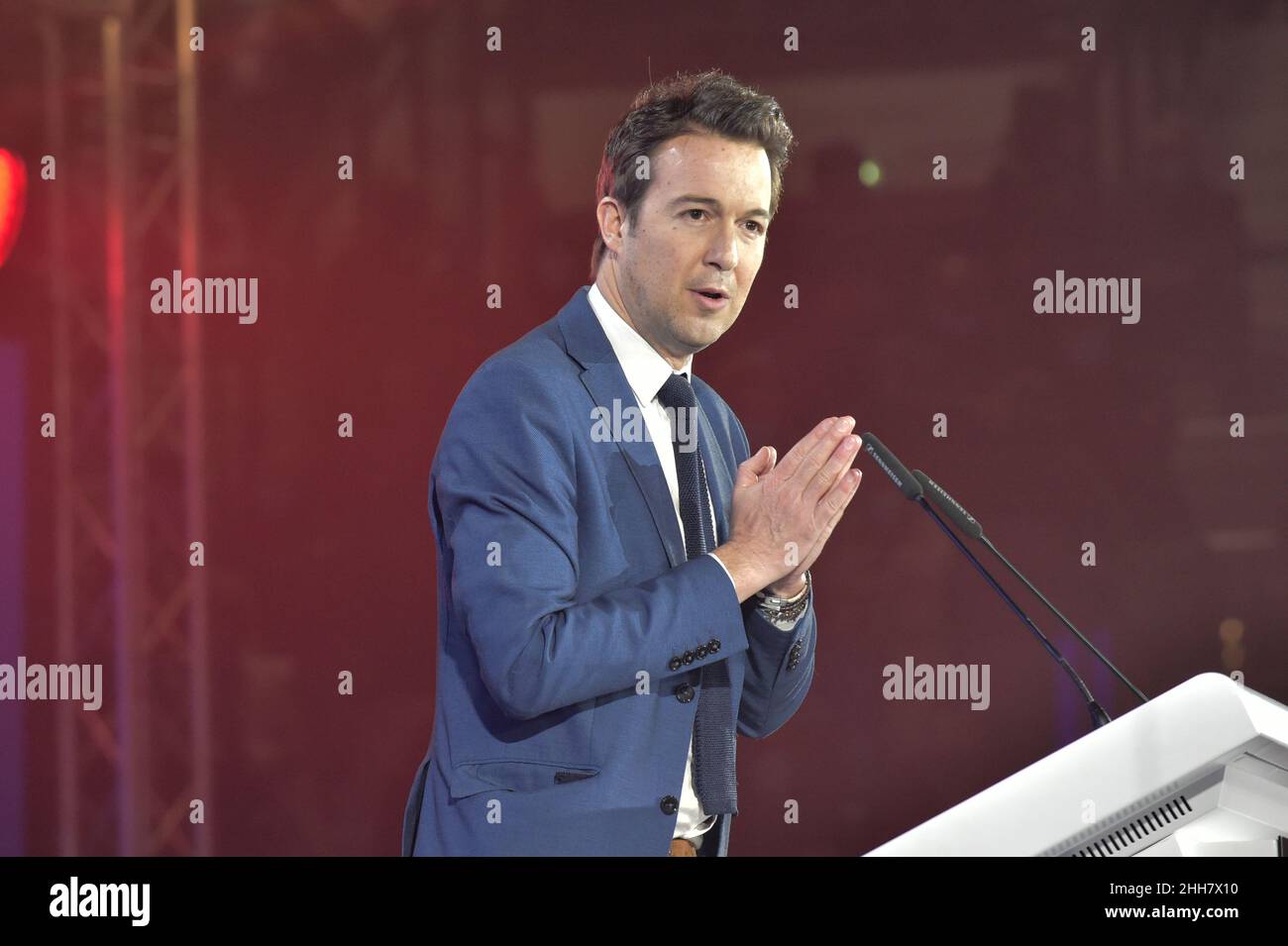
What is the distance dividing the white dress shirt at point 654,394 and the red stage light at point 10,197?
261 centimetres

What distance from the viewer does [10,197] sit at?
3564 millimetres

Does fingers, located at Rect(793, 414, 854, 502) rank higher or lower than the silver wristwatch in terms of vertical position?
higher

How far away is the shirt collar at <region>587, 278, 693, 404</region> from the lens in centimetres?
163

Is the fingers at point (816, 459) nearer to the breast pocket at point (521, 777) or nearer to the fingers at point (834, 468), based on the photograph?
the fingers at point (834, 468)

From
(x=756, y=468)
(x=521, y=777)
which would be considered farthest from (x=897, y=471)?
(x=521, y=777)

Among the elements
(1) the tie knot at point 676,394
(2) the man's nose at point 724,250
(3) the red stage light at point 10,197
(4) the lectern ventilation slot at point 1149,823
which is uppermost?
(3) the red stage light at point 10,197

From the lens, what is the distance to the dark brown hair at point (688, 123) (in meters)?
1.65

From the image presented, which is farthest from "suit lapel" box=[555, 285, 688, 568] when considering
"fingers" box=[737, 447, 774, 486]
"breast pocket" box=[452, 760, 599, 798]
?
"breast pocket" box=[452, 760, 599, 798]

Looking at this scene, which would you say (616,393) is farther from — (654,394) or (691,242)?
(691,242)

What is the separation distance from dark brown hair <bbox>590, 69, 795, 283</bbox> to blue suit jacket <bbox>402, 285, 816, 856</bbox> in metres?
0.32

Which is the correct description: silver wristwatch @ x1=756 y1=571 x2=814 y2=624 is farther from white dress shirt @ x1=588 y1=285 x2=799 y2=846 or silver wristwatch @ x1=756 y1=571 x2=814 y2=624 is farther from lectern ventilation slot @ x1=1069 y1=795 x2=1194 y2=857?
lectern ventilation slot @ x1=1069 y1=795 x2=1194 y2=857

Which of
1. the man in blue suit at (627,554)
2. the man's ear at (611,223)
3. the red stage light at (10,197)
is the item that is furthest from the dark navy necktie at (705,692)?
the red stage light at (10,197)
